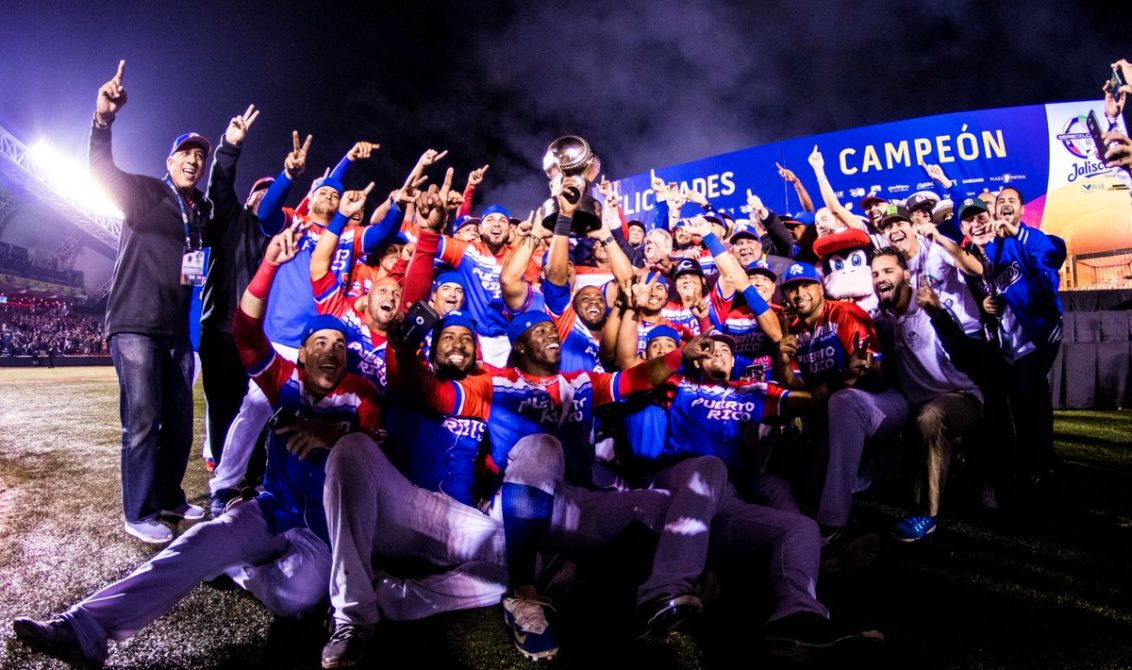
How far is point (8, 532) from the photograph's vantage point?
3131mm

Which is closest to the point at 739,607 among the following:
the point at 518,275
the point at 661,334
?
the point at 661,334

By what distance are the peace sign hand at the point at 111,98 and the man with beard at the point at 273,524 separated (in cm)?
138

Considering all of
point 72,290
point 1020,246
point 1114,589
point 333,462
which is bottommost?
point 1114,589

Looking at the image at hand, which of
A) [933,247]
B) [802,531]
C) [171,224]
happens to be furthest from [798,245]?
[171,224]

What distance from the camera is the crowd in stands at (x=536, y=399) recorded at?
220 cm

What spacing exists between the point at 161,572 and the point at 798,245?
612cm

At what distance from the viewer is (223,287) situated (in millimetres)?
3752

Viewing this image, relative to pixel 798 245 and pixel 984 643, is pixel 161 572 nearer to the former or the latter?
pixel 984 643

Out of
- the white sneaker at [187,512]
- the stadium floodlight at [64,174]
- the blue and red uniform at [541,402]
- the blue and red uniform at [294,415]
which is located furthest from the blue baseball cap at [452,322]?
the stadium floodlight at [64,174]

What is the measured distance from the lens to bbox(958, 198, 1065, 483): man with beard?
156 inches

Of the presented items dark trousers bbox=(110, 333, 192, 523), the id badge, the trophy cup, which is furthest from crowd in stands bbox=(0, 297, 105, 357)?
the trophy cup

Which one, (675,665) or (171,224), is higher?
(171,224)

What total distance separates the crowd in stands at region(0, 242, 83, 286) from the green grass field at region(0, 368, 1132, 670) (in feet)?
132

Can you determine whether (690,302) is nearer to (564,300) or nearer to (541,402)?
(564,300)
